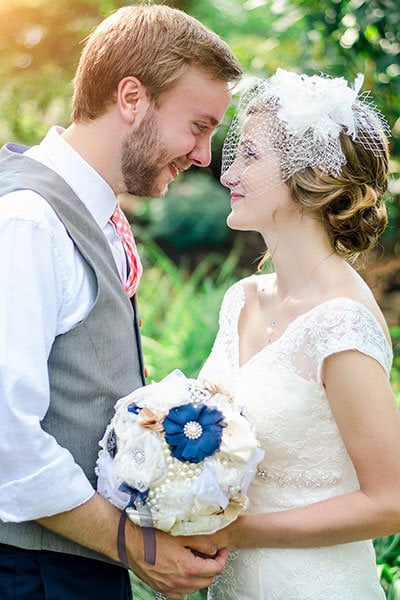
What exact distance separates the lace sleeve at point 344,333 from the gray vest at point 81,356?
0.56m

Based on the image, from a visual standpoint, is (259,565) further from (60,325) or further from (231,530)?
(60,325)

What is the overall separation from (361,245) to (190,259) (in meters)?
10.4

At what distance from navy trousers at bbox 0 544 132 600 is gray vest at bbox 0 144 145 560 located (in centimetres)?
4

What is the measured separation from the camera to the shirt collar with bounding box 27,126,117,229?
101 inches

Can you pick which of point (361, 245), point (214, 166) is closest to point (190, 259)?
point (214, 166)

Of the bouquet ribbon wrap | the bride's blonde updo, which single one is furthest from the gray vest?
the bride's blonde updo

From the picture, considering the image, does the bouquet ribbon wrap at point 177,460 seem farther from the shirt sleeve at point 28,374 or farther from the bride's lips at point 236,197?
the bride's lips at point 236,197

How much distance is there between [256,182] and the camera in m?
2.81

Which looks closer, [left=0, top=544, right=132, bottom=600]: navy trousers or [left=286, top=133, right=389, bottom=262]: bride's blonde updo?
[left=0, top=544, right=132, bottom=600]: navy trousers

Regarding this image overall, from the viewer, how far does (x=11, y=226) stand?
85.6 inches

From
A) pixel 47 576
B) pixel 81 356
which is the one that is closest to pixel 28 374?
pixel 81 356

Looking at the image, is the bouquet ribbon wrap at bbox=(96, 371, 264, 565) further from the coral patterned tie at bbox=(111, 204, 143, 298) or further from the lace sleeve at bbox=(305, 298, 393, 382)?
the coral patterned tie at bbox=(111, 204, 143, 298)

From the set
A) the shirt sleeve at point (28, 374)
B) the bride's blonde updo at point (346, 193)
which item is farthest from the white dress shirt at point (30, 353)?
the bride's blonde updo at point (346, 193)

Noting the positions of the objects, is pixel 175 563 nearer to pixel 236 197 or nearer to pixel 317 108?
pixel 236 197
